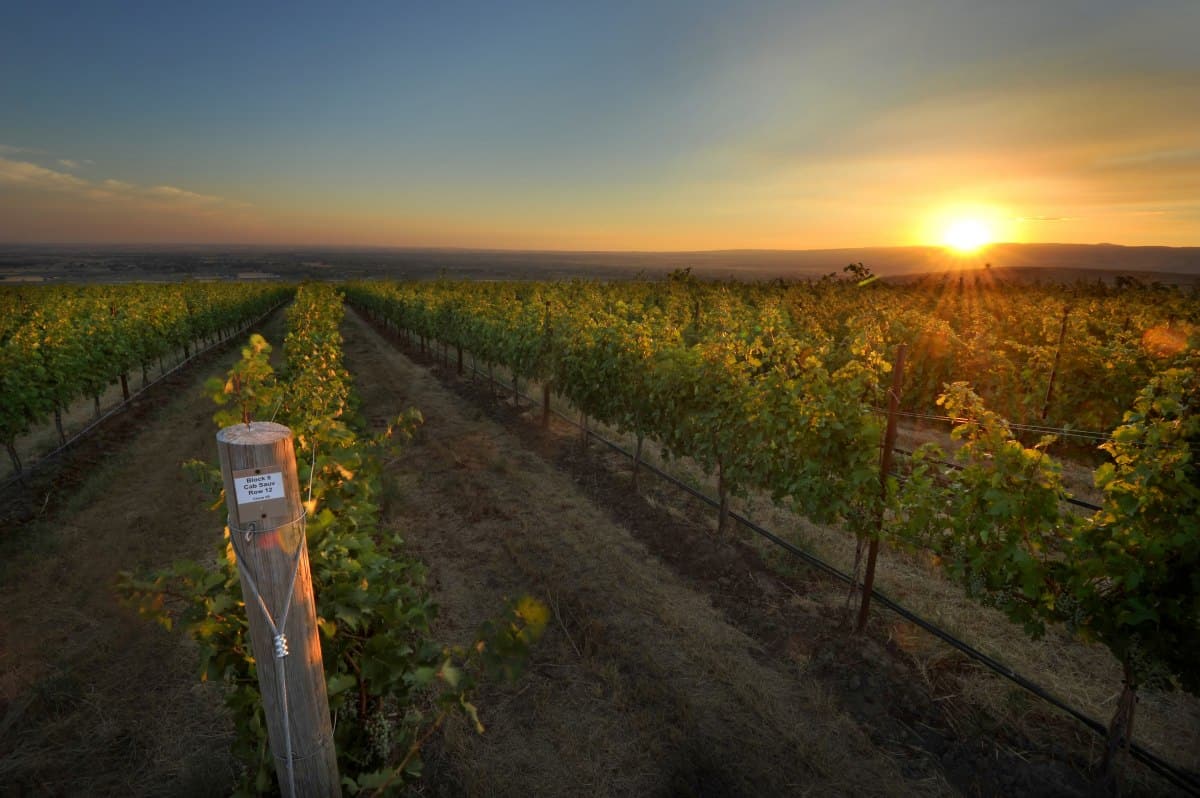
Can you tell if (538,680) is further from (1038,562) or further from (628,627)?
(1038,562)

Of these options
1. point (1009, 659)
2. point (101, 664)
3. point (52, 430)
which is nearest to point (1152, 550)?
point (1009, 659)

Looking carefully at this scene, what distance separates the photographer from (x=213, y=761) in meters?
4.34

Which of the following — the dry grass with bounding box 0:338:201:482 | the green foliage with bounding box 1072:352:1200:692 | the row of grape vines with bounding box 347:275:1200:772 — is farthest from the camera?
the dry grass with bounding box 0:338:201:482

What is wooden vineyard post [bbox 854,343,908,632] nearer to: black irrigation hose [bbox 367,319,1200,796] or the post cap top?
black irrigation hose [bbox 367,319,1200,796]

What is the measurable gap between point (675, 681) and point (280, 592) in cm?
418

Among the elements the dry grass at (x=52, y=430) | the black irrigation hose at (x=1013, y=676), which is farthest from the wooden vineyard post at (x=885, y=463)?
the dry grass at (x=52, y=430)

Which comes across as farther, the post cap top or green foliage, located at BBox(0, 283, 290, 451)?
green foliage, located at BBox(0, 283, 290, 451)

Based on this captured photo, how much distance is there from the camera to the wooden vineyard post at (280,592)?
6.11 feet

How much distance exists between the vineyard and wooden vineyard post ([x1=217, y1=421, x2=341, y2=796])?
38cm

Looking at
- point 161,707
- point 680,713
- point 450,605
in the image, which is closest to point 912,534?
point 680,713

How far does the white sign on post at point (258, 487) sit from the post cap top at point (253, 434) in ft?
0.39

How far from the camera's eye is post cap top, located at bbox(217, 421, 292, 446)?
1830 millimetres

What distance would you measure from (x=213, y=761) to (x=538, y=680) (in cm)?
262

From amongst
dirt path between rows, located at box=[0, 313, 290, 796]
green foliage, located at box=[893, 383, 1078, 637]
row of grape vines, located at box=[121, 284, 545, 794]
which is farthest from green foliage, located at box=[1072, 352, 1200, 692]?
dirt path between rows, located at box=[0, 313, 290, 796]
